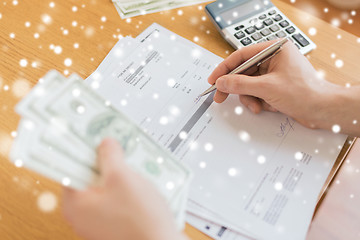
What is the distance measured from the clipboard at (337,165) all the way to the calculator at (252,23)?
0.71 feet

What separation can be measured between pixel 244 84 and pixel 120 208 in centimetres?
35

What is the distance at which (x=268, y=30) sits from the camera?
73 cm

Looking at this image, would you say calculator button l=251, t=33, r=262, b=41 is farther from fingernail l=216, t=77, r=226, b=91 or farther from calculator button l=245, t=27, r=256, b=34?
fingernail l=216, t=77, r=226, b=91

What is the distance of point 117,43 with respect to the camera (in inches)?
27.5

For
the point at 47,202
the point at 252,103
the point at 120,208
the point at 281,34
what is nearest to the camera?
the point at 120,208

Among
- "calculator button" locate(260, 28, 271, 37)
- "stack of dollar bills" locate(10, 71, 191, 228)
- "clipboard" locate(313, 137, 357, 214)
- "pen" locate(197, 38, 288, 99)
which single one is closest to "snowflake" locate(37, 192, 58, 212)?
"stack of dollar bills" locate(10, 71, 191, 228)

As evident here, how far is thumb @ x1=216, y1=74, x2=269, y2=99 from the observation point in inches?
23.5

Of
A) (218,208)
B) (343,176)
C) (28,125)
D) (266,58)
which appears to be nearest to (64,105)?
(28,125)

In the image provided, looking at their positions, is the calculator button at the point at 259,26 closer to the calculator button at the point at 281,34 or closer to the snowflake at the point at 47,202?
the calculator button at the point at 281,34

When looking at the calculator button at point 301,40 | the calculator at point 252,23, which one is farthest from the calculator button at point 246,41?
the calculator button at point 301,40

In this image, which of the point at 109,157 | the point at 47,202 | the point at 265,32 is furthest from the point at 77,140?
the point at 265,32

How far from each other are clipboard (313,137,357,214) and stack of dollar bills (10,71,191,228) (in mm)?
264

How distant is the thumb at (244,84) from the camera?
0.60 metres

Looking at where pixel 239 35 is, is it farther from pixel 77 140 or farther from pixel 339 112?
pixel 77 140
